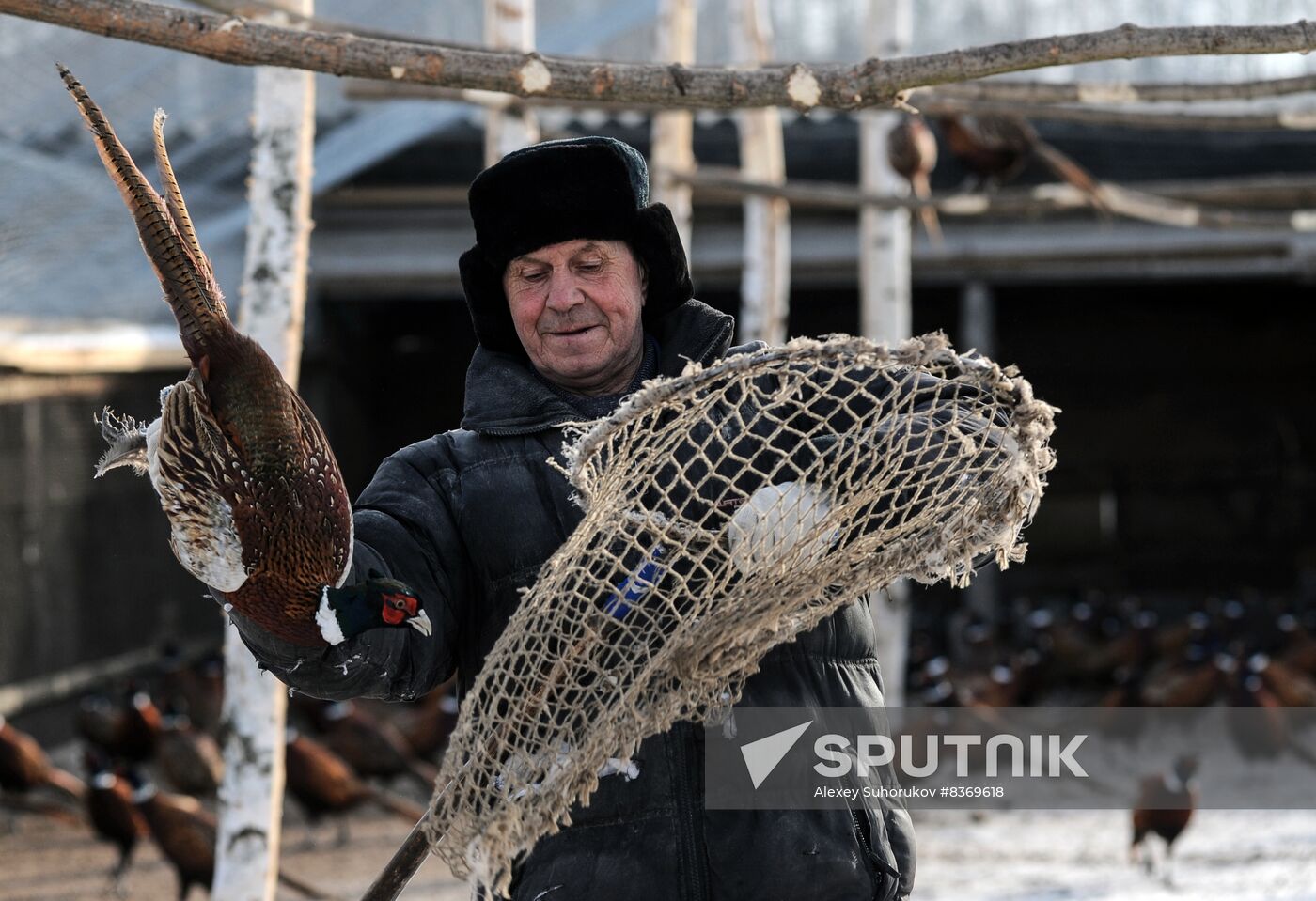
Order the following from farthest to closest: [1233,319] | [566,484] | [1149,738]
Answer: [1233,319] → [1149,738] → [566,484]

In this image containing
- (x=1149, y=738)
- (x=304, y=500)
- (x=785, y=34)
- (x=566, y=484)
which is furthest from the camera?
(x=785, y=34)

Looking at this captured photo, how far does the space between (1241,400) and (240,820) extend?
38.4 feet

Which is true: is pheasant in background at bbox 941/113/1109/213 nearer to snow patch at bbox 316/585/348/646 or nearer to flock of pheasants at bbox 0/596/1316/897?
flock of pheasants at bbox 0/596/1316/897

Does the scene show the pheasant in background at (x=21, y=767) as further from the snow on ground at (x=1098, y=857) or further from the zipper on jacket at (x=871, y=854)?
the zipper on jacket at (x=871, y=854)

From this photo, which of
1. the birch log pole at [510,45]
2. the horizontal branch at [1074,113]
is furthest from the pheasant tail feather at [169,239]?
the birch log pole at [510,45]

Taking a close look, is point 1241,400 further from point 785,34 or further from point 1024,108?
point 1024,108

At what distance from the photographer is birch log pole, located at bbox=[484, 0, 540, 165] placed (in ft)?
18.1

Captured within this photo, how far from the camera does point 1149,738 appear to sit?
981 centimetres

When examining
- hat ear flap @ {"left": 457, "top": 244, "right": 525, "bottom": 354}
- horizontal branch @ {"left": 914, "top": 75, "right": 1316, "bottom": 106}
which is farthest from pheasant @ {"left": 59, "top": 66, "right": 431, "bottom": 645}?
horizontal branch @ {"left": 914, "top": 75, "right": 1316, "bottom": 106}

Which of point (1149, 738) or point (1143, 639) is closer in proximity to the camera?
point (1149, 738)

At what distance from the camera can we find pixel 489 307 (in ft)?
7.54

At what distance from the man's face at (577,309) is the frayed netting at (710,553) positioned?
0.87 feet

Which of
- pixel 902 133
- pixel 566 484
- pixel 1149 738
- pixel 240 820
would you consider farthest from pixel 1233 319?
pixel 566 484

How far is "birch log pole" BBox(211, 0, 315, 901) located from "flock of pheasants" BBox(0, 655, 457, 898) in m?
2.52
